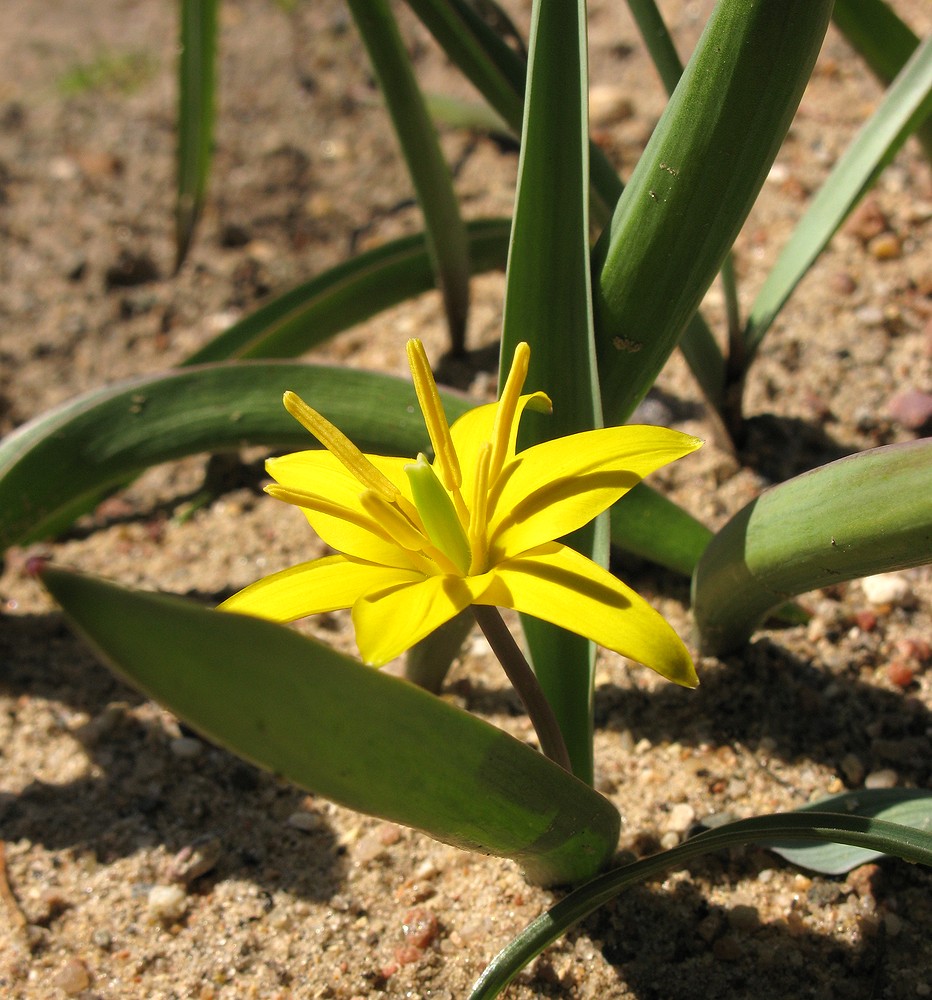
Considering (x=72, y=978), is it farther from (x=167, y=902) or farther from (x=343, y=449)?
(x=343, y=449)

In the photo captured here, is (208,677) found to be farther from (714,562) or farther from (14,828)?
(14,828)

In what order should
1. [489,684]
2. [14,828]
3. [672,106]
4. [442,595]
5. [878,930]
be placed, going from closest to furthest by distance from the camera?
[442,595], [672,106], [878,930], [14,828], [489,684]

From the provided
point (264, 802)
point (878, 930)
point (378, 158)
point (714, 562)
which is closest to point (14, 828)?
point (264, 802)

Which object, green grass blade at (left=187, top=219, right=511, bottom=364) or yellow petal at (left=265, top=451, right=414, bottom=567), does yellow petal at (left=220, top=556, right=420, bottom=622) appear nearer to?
yellow petal at (left=265, top=451, right=414, bottom=567)

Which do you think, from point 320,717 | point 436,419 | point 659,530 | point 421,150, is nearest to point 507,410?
point 436,419

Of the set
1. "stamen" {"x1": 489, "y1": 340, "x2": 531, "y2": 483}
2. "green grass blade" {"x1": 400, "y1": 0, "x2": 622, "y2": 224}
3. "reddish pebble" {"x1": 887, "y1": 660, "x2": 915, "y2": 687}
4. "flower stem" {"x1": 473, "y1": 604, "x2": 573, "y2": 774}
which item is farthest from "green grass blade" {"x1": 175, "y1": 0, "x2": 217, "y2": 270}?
"reddish pebble" {"x1": 887, "y1": 660, "x2": 915, "y2": 687}

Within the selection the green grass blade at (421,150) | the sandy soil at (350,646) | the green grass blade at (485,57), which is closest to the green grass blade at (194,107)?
the sandy soil at (350,646)
